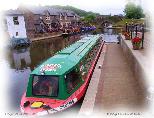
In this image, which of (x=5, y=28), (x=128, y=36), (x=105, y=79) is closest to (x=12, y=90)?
(x=105, y=79)

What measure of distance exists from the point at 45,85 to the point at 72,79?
1.43 meters

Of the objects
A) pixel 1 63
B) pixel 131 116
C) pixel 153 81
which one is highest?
pixel 153 81

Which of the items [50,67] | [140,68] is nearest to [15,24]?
[50,67]

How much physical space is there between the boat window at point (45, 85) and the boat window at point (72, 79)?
0.62 meters

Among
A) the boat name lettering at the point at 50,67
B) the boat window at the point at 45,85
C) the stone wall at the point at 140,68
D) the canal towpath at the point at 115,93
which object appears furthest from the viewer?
the boat name lettering at the point at 50,67

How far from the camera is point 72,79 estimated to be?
11.6 metres

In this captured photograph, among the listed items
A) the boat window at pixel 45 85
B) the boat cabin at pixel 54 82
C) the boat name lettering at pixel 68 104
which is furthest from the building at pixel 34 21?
the boat name lettering at pixel 68 104

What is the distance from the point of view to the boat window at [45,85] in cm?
1087

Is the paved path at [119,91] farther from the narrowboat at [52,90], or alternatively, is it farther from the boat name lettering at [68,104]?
the narrowboat at [52,90]

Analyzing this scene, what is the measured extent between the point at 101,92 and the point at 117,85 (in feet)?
4.91

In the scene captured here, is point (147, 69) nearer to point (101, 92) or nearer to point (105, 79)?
point (101, 92)

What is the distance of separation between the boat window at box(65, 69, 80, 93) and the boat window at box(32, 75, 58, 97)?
0.62 m

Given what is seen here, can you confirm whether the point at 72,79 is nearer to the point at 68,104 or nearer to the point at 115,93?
the point at 68,104

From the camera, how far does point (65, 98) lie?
1075 centimetres
